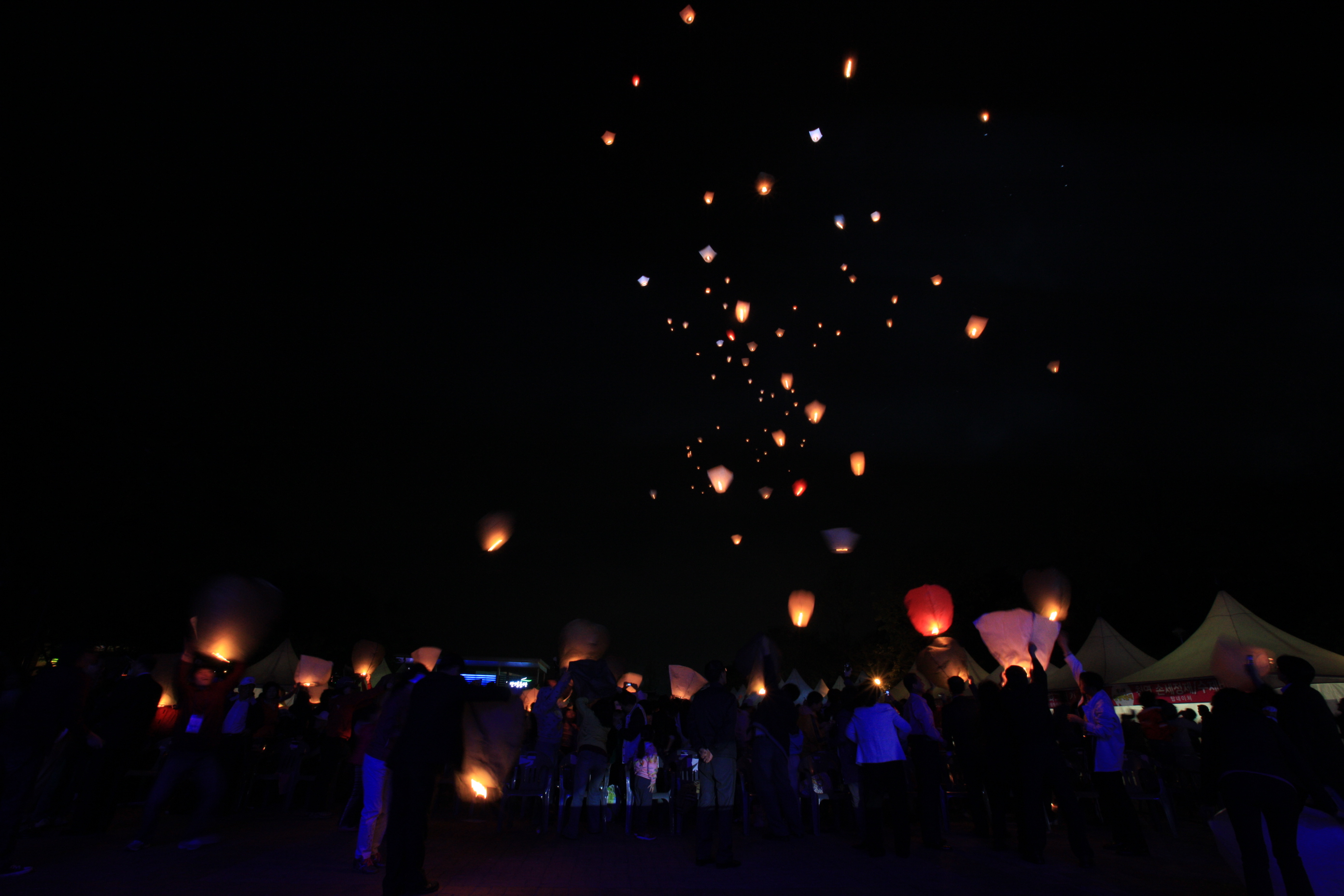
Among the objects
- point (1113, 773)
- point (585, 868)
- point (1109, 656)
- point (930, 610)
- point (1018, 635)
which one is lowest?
point (585, 868)

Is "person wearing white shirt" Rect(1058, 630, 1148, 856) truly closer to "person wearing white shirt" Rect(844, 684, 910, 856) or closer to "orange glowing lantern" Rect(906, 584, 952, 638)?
"person wearing white shirt" Rect(844, 684, 910, 856)

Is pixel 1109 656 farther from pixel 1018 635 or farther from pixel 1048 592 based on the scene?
pixel 1018 635

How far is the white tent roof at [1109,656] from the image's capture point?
1716cm

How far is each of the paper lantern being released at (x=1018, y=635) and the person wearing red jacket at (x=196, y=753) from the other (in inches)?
319

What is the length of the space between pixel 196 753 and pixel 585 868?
3790 millimetres

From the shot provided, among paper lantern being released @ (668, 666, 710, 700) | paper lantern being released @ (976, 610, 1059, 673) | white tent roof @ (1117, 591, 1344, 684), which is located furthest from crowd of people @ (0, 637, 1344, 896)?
paper lantern being released @ (668, 666, 710, 700)

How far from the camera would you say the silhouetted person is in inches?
258

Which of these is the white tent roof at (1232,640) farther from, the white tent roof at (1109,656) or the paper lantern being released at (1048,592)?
the paper lantern being released at (1048,592)

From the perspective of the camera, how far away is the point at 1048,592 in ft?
38.6

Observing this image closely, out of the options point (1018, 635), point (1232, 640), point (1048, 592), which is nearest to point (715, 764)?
point (1018, 635)

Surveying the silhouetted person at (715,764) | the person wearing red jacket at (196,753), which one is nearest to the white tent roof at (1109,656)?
the silhouetted person at (715,764)

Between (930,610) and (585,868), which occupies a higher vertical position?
(930,610)

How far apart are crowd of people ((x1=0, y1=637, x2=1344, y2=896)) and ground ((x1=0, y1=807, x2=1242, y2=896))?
0.87ft

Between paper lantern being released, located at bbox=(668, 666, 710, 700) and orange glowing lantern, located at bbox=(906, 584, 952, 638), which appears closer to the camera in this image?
orange glowing lantern, located at bbox=(906, 584, 952, 638)
